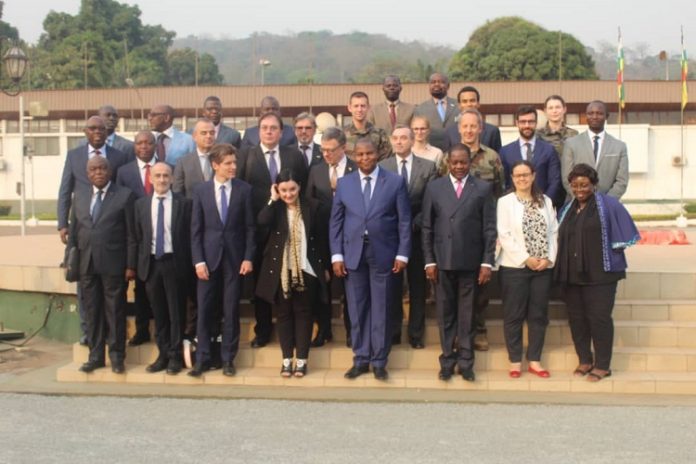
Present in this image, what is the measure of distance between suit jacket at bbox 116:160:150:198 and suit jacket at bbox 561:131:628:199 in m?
3.58

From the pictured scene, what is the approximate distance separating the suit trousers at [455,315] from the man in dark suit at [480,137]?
122 cm

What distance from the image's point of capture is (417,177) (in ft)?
23.1

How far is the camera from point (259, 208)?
283 inches

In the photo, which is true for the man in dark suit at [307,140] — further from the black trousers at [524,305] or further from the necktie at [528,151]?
the black trousers at [524,305]

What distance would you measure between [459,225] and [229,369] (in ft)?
6.95

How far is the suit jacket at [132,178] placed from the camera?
24.4 ft

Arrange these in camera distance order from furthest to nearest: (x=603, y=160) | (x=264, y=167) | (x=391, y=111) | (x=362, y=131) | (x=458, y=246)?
1. (x=391, y=111)
2. (x=362, y=131)
3. (x=603, y=160)
4. (x=264, y=167)
5. (x=458, y=246)

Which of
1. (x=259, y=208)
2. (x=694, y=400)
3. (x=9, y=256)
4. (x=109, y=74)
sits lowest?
(x=694, y=400)

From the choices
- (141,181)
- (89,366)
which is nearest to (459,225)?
(141,181)

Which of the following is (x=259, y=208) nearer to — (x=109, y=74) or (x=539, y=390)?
(x=539, y=390)

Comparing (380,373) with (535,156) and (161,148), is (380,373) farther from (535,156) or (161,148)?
(161,148)

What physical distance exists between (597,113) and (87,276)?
446cm

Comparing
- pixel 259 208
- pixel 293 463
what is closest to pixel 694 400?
pixel 293 463

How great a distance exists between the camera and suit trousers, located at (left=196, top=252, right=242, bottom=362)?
688 cm
